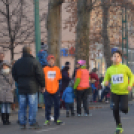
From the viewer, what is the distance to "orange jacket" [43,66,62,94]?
10.7 metres

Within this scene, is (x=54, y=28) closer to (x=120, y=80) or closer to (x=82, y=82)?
(x=82, y=82)

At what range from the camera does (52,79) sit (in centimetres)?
1073

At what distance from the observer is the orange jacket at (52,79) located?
10672 millimetres

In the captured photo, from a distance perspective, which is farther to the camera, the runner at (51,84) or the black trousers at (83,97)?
the black trousers at (83,97)

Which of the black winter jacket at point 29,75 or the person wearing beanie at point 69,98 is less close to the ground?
the black winter jacket at point 29,75

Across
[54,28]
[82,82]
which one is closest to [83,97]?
[82,82]

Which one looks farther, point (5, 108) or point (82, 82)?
point (82, 82)

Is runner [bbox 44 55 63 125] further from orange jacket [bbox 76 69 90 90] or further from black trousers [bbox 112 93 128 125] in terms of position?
orange jacket [bbox 76 69 90 90]

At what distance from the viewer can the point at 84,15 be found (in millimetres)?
20359

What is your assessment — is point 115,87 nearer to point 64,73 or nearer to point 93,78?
point 64,73

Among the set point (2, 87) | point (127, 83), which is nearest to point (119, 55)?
point (127, 83)

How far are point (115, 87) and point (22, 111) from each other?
2287 millimetres

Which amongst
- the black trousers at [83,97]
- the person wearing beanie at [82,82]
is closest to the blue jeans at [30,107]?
the person wearing beanie at [82,82]

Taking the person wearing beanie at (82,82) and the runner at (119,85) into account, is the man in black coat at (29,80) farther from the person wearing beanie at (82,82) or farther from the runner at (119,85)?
the person wearing beanie at (82,82)
